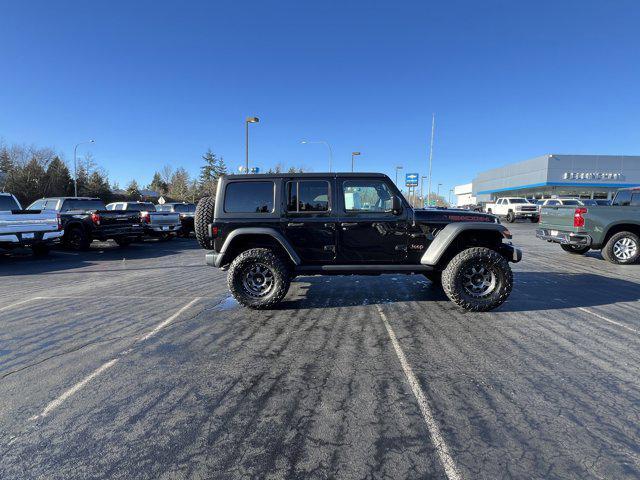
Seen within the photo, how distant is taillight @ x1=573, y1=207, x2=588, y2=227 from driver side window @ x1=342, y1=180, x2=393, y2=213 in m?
6.62

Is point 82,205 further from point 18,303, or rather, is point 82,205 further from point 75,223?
point 18,303

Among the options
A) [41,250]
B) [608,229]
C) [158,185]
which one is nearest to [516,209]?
[608,229]

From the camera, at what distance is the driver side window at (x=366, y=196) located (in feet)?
16.6

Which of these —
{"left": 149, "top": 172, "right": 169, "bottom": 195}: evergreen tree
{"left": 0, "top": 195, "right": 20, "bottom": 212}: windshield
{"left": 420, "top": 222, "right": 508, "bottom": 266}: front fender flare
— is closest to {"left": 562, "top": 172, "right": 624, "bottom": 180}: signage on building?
{"left": 420, "top": 222, "right": 508, "bottom": 266}: front fender flare

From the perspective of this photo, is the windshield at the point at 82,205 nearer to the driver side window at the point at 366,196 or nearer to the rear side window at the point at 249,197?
the rear side window at the point at 249,197

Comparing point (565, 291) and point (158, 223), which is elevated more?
point (158, 223)

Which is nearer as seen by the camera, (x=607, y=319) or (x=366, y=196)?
(x=607, y=319)

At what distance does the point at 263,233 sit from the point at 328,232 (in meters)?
0.97

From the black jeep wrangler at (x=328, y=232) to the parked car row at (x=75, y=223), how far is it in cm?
772

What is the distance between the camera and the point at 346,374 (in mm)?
3049

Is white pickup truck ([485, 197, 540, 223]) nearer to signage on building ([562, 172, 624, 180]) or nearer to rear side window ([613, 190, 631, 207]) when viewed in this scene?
rear side window ([613, 190, 631, 207])

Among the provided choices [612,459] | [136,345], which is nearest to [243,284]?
[136,345]

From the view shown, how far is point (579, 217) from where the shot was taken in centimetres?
859

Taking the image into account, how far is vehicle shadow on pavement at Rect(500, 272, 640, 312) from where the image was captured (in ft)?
16.9
